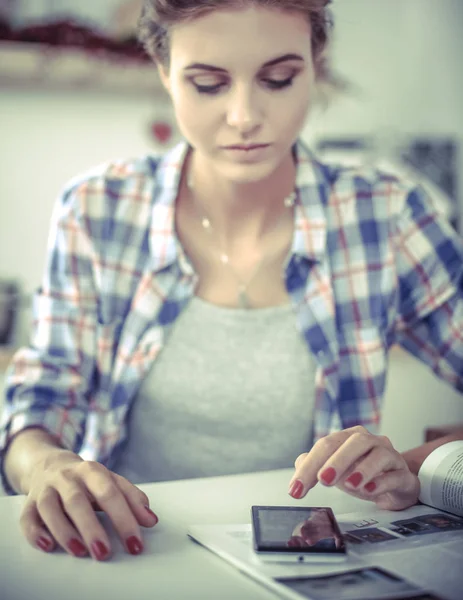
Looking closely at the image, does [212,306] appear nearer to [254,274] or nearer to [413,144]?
[254,274]

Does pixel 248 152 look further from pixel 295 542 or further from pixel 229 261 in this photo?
pixel 295 542

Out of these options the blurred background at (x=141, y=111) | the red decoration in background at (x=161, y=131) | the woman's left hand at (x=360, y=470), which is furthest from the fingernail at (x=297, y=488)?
the red decoration in background at (x=161, y=131)

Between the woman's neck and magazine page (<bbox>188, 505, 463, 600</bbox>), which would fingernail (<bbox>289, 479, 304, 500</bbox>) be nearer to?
magazine page (<bbox>188, 505, 463, 600</bbox>)

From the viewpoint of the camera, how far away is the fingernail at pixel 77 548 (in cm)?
58

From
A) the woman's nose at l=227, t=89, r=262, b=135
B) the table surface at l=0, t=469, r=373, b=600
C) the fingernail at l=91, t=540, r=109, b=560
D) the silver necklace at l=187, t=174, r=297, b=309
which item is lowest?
the table surface at l=0, t=469, r=373, b=600

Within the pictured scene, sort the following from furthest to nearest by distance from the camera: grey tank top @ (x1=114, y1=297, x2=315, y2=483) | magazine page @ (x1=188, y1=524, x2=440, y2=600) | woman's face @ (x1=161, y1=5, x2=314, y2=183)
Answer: grey tank top @ (x1=114, y1=297, x2=315, y2=483), woman's face @ (x1=161, y1=5, x2=314, y2=183), magazine page @ (x1=188, y1=524, x2=440, y2=600)

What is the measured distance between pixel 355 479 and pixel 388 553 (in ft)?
0.30

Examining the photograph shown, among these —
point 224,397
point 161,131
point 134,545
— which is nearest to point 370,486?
point 134,545

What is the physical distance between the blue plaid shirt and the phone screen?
45 centimetres

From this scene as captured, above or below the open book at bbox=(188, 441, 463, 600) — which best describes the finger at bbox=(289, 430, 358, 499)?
above

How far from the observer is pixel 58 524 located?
591 mm

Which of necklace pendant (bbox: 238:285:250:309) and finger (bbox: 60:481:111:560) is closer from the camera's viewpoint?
finger (bbox: 60:481:111:560)

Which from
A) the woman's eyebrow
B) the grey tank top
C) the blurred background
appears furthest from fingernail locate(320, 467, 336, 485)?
the blurred background

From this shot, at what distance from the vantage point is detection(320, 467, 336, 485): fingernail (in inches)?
24.7
